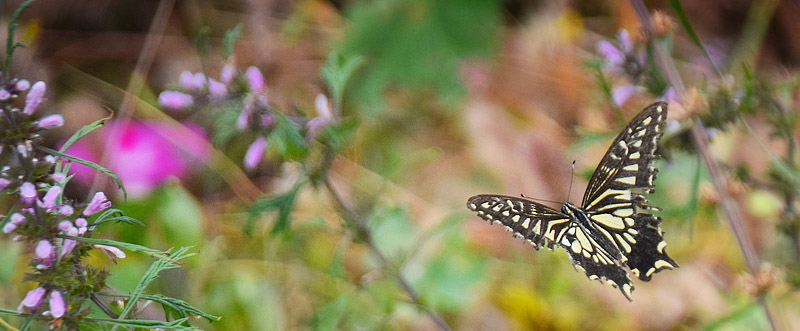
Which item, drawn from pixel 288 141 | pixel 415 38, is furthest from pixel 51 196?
pixel 415 38

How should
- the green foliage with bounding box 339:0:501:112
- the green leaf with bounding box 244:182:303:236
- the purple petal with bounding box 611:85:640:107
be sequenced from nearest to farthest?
the green leaf with bounding box 244:182:303:236, the purple petal with bounding box 611:85:640:107, the green foliage with bounding box 339:0:501:112

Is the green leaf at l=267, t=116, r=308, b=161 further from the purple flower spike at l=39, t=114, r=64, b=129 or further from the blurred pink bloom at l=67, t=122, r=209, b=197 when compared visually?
the blurred pink bloom at l=67, t=122, r=209, b=197

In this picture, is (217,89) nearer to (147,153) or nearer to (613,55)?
(613,55)

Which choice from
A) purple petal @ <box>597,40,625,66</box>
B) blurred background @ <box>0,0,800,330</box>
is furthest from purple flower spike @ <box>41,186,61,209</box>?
purple petal @ <box>597,40,625,66</box>

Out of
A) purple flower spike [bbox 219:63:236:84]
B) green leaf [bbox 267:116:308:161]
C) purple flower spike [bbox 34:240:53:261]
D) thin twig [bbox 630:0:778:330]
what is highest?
thin twig [bbox 630:0:778:330]

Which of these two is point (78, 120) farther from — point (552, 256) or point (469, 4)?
point (552, 256)

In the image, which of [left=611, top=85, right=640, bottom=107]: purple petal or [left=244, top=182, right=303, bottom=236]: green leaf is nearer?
[left=244, top=182, right=303, bottom=236]: green leaf

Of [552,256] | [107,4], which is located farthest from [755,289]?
[107,4]
